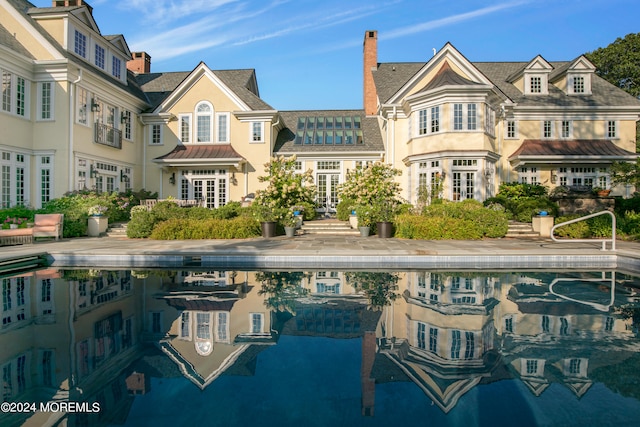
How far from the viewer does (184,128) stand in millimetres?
22578

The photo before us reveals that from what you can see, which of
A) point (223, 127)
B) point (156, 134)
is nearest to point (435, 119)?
point (223, 127)

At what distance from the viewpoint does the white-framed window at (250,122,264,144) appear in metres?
22.1

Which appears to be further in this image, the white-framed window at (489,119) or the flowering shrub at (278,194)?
the white-framed window at (489,119)

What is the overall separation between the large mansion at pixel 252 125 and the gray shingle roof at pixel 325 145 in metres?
0.12

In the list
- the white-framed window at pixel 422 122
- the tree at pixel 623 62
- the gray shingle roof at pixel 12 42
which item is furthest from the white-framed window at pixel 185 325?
the tree at pixel 623 62

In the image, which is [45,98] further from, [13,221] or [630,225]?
[630,225]

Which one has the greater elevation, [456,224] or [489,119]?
[489,119]

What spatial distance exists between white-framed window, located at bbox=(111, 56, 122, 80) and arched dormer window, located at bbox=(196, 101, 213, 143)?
15.5ft

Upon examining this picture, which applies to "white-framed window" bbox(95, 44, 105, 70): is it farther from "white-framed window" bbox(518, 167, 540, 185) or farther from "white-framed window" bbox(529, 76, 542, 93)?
"white-framed window" bbox(529, 76, 542, 93)

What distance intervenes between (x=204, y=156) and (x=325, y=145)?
727cm

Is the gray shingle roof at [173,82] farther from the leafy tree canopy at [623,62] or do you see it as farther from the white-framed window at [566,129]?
the leafy tree canopy at [623,62]

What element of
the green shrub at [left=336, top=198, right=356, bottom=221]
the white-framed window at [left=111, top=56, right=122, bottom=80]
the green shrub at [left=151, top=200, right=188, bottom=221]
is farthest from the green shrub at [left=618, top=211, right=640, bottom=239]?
the white-framed window at [left=111, top=56, right=122, bottom=80]

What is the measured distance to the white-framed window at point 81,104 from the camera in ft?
56.7

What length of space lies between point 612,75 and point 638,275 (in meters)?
38.9
